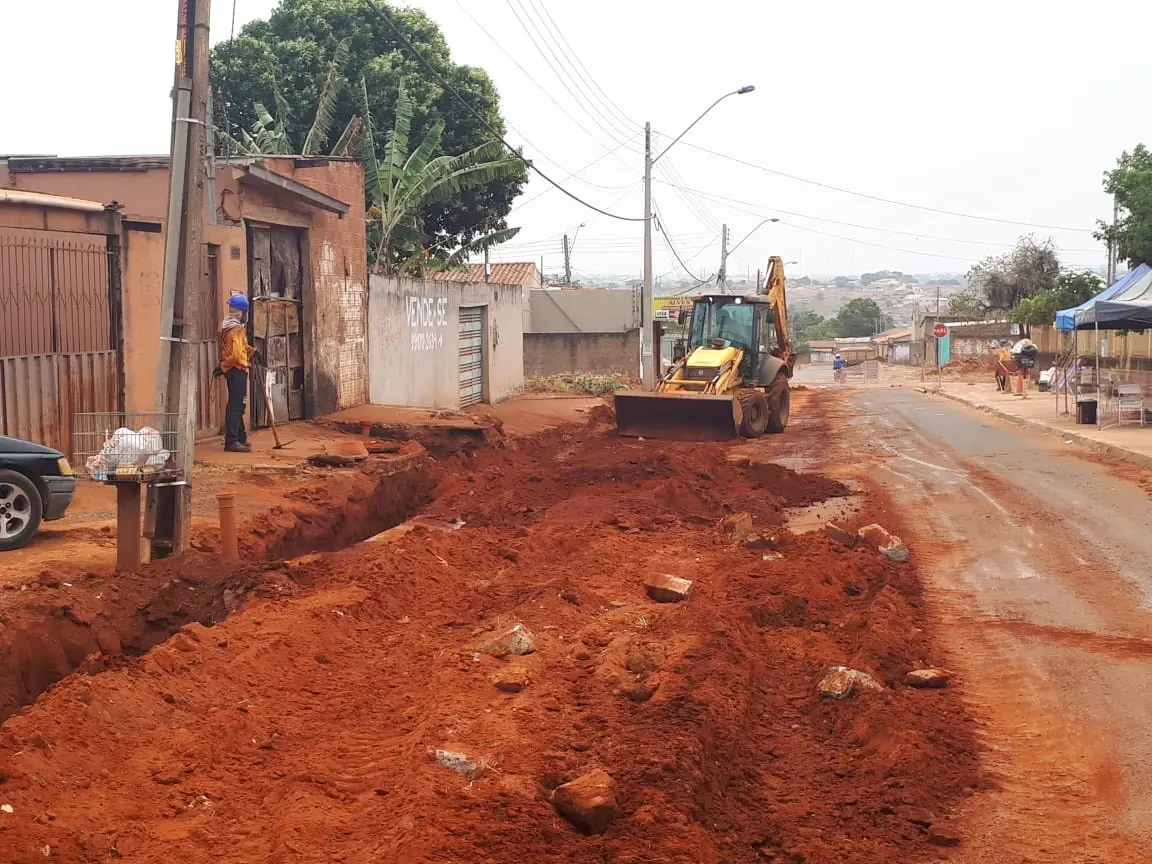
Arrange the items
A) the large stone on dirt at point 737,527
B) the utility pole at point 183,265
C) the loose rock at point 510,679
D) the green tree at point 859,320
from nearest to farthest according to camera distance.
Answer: the loose rock at point 510,679 → the utility pole at point 183,265 → the large stone on dirt at point 737,527 → the green tree at point 859,320

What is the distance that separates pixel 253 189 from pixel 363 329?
4.63 metres

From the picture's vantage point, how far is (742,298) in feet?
76.9

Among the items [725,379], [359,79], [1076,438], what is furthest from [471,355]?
[1076,438]

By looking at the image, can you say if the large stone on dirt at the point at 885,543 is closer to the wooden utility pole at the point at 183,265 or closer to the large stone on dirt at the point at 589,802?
the wooden utility pole at the point at 183,265

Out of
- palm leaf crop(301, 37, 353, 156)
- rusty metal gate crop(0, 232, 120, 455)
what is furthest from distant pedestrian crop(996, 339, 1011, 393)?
rusty metal gate crop(0, 232, 120, 455)

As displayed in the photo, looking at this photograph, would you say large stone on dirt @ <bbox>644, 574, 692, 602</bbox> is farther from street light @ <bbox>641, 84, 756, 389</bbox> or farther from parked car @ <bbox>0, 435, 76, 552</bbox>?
street light @ <bbox>641, 84, 756, 389</bbox>

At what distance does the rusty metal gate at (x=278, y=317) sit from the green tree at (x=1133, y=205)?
1040 inches

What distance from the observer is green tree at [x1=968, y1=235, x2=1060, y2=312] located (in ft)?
214

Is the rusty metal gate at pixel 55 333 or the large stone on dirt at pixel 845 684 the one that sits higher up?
the rusty metal gate at pixel 55 333

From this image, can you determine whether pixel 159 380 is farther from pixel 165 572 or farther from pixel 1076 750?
pixel 1076 750

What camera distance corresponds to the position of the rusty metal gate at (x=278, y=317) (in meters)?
18.4

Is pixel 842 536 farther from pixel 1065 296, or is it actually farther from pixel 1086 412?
pixel 1065 296

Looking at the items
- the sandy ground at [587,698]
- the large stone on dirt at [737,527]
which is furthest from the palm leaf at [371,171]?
the large stone on dirt at [737,527]

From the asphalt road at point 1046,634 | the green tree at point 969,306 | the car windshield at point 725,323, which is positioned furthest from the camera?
the green tree at point 969,306
